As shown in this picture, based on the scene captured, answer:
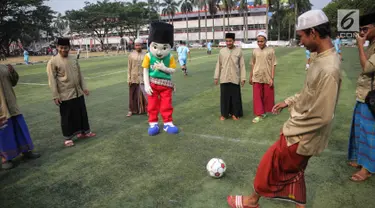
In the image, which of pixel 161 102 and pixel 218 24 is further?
pixel 218 24

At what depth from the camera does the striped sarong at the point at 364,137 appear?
10.5 ft

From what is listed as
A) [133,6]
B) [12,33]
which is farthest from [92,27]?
[12,33]

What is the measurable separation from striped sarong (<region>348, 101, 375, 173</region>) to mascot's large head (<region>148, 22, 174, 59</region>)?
10.7ft

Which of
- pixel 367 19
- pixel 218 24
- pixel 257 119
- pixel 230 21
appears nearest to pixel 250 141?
pixel 257 119

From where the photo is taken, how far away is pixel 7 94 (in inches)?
159

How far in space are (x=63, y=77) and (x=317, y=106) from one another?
162 inches

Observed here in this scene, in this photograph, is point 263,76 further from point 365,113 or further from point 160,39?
point 365,113

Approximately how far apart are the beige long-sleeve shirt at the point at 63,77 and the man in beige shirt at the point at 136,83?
1.86m

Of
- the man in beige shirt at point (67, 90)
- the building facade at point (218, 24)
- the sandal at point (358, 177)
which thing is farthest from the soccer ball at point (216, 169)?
the building facade at point (218, 24)

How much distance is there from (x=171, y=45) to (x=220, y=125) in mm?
1866

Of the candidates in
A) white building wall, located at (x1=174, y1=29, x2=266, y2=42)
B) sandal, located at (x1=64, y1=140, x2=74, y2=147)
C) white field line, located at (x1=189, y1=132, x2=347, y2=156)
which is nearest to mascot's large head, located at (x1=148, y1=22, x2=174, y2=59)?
white field line, located at (x1=189, y1=132, x2=347, y2=156)

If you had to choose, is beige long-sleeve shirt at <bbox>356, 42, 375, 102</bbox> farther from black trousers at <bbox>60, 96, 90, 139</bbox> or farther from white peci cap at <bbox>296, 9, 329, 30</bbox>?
black trousers at <bbox>60, 96, 90, 139</bbox>

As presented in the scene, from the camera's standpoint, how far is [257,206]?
2.75 meters

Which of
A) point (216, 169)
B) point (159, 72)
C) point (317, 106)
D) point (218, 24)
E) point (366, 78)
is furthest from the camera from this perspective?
point (218, 24)
